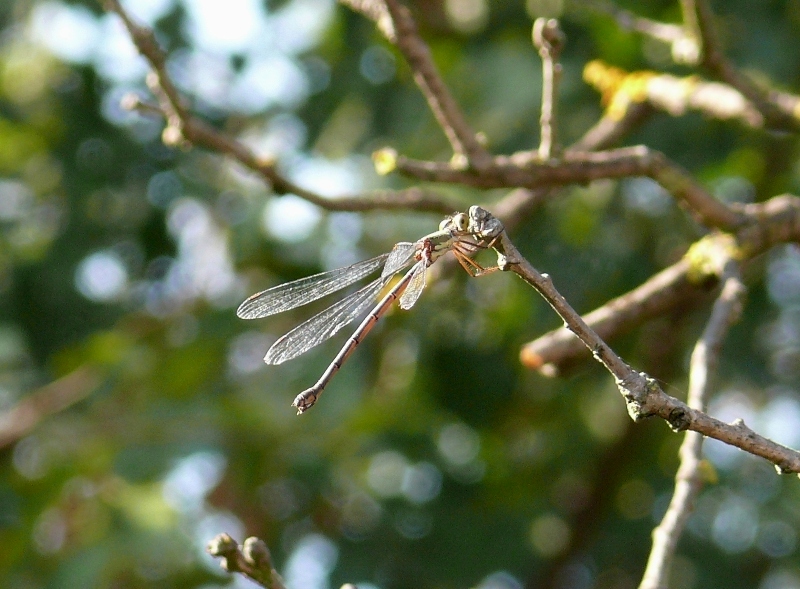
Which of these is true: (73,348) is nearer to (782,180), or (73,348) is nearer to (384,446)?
(384,446)

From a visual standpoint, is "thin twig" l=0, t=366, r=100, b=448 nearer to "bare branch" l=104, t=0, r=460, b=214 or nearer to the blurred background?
the blurred background

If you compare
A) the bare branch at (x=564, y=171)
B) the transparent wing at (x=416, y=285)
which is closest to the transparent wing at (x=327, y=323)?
the transparent wing at (x=416, y=285)

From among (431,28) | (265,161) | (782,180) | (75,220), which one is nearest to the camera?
(265,161)

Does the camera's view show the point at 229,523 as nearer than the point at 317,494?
No

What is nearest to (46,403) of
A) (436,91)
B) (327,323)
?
(327,323)

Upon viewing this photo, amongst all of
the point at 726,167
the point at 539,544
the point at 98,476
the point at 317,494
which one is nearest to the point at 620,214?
the point at 726,167

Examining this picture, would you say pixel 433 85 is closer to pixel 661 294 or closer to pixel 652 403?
pixel 661 294

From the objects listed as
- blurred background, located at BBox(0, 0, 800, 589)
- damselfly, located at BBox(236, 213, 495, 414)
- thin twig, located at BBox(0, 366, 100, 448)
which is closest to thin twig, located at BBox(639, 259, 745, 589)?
damselfly, located at BBox(236, 213, 495, 414)
